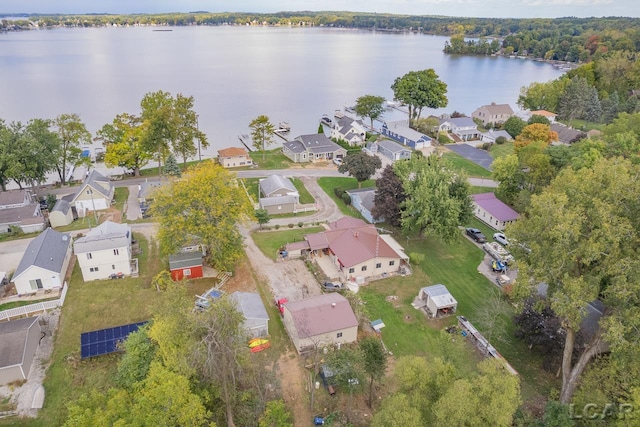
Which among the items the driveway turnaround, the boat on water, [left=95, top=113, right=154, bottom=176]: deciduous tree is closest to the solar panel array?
the boat on water

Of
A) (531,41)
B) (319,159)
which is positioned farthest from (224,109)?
(531,41)

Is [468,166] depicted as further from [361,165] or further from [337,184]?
[337,184]

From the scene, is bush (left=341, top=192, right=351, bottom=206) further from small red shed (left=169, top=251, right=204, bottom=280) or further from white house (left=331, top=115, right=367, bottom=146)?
white house (left=331, top=115, right=367, bottom=146)

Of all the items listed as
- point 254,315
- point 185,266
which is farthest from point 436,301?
point 185,266

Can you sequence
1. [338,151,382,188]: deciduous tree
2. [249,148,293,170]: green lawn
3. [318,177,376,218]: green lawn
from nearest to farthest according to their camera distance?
[338,151,382,188]: deciduous tree < [318,177,376,218]: green lawn < [249,148,293,170]: green lawn

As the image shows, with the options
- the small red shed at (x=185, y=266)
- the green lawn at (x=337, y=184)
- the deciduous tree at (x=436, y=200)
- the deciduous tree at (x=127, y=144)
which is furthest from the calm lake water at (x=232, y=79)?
the deciduous tree at (x=436, y=200)

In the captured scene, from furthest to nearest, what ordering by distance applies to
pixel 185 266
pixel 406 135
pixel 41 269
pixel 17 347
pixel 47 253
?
pixel 406 135 < pixel 185 266 < pixel 47 253 < pixel 41 269 < pixel 17 347
